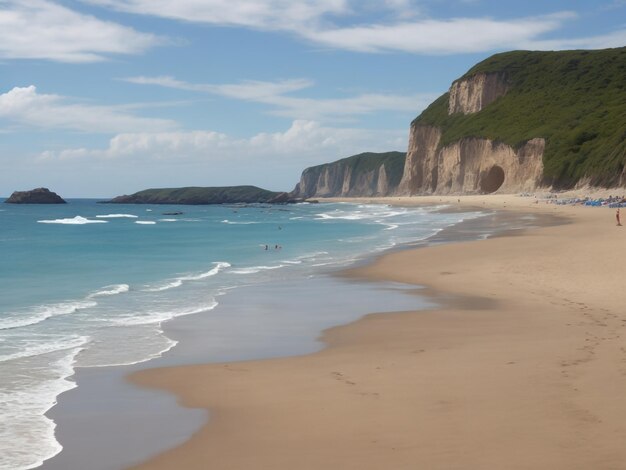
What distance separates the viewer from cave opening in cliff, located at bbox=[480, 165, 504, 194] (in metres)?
117

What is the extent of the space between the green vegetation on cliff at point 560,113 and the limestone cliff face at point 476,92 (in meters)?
1.21

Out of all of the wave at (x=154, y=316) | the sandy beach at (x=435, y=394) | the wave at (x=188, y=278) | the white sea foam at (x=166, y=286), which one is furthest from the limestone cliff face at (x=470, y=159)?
the sandy beach at (x=435, y=394)

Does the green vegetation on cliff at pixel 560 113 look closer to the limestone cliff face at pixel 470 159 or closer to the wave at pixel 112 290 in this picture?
the limestone cliff face at pixel 470 159

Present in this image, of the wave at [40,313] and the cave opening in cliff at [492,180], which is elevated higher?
the cave opening in cliff at [492,180]

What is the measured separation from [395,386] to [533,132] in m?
107

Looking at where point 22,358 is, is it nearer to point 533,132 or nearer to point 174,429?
point 174,429

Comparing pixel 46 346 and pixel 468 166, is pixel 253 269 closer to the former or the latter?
pixel 46 346

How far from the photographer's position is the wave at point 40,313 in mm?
15484

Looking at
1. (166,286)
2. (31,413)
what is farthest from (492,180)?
(31,413)

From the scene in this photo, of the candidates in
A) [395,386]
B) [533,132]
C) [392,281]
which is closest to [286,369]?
[395,386]

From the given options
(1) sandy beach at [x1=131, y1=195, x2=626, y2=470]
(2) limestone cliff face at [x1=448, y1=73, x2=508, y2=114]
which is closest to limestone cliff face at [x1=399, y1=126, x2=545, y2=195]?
(2) limestone cliff face at [x1=448, y1=73, x2=508, y2=114]

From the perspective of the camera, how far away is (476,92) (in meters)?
143

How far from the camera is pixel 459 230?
44188 mm

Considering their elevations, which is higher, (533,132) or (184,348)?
(533,132)
